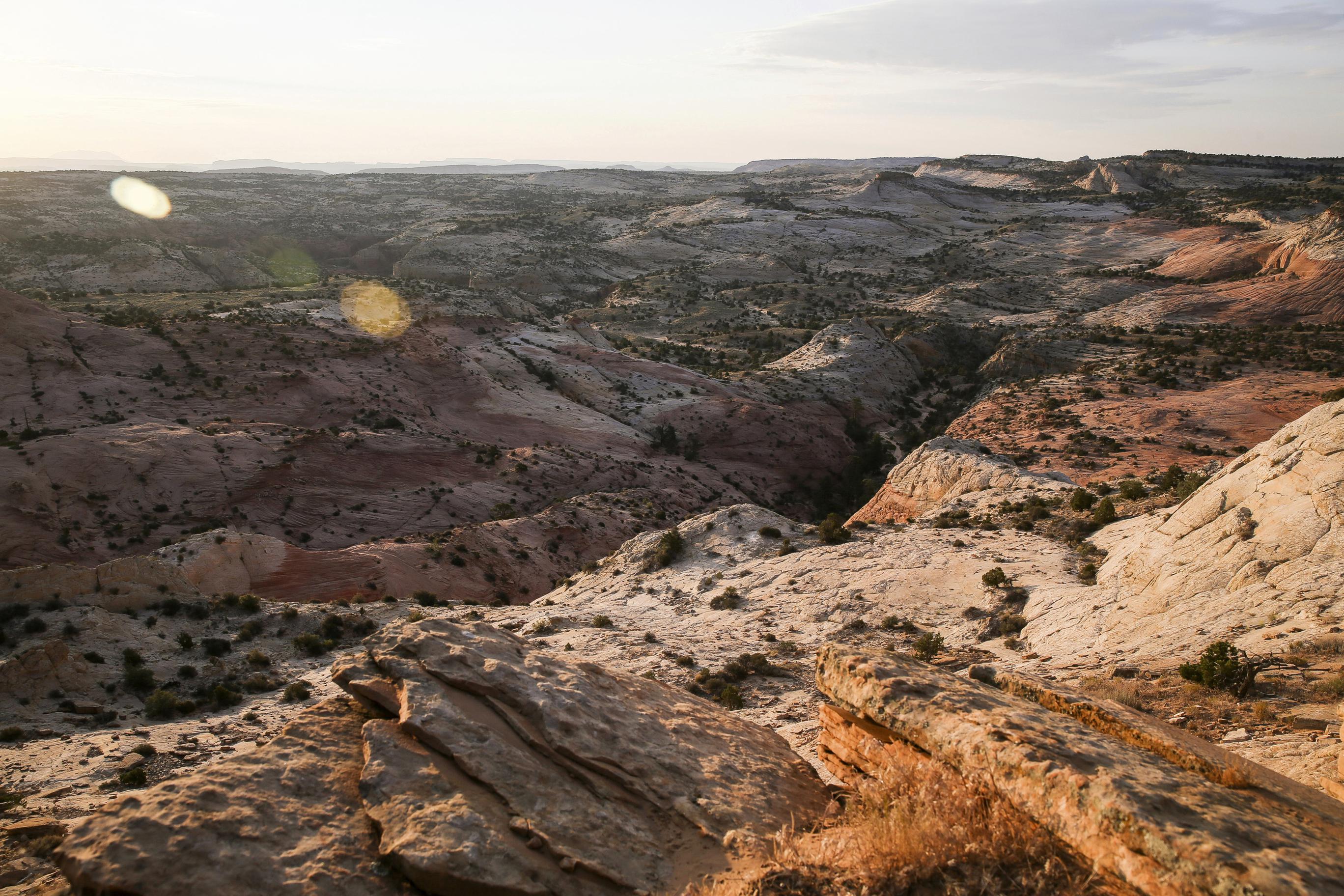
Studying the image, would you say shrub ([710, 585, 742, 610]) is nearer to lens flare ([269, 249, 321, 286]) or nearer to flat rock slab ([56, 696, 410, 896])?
flat rock slab ([56, 696, 410, 896])

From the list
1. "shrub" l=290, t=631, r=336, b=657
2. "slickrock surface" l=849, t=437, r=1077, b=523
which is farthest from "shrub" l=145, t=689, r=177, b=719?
"slickrock surface" l=849, t=437, r=1077, b=523

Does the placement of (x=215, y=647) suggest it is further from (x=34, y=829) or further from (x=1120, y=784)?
(x=1120, y=784)

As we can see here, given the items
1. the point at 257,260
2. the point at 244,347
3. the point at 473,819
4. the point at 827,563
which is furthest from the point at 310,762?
the point at 257,260

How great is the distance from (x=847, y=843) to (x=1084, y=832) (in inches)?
75.7

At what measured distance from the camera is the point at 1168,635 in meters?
12.4

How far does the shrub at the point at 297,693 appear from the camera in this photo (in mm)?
16391

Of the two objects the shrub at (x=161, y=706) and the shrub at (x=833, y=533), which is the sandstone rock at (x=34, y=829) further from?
the shrub at (x=833, y=533)

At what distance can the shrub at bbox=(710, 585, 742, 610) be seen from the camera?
20.6 metres

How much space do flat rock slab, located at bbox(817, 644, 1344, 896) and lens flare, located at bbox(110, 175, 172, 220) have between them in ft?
457

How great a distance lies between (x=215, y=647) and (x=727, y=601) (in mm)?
13517

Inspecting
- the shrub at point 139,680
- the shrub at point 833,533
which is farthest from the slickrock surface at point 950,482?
the shrub at point 139,680

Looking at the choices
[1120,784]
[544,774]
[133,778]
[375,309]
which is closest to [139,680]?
[133,778]

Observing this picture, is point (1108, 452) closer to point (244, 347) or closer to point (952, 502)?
point (952, 502)

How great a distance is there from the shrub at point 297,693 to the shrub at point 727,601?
1038 centimetres
